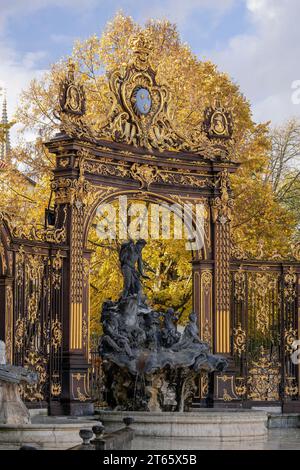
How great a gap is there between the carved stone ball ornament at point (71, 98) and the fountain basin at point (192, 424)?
20.4ft

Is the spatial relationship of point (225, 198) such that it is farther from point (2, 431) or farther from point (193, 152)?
point (2, 431)

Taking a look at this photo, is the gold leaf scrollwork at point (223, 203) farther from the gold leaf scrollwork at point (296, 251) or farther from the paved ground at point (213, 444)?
the paved ground at point (213, 444)

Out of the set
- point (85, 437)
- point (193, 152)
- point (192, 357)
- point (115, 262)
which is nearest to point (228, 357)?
point (192, 357)

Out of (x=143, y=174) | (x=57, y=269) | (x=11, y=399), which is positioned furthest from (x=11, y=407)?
(x=143, y=174)

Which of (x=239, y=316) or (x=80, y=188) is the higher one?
(x=80, y=188)

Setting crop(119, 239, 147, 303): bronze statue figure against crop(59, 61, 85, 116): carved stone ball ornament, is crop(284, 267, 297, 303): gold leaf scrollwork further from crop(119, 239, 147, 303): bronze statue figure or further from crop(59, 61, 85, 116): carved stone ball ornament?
crop(59, 61, 85, 116): carved stone ball ornament

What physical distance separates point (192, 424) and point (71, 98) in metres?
7.15

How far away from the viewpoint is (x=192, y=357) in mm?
22422

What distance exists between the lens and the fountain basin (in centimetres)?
2031

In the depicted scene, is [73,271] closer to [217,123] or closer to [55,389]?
[55,389]

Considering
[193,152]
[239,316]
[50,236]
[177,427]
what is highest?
[193,152]

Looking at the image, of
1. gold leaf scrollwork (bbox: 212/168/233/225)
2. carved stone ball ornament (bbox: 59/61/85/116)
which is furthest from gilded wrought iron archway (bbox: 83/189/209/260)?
carved stone ball ornament (bbox: 59/61/85/116)

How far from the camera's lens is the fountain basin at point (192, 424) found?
20312 mm

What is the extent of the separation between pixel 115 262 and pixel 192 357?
8.70 metres
